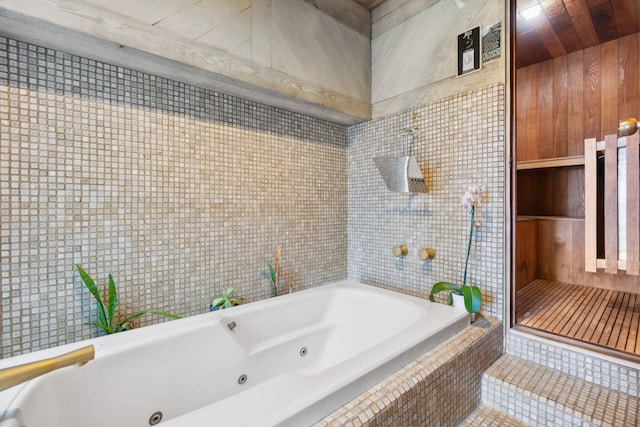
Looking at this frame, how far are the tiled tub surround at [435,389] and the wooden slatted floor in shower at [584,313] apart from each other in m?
0.36

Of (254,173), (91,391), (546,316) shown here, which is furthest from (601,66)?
(91,391)

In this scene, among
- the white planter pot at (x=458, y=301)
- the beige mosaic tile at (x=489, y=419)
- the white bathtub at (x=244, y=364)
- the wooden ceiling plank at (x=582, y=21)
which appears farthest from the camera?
the wooden ceiling plank at (x=582, y=21)

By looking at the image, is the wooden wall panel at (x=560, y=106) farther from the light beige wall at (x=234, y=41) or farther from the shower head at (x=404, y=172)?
the light beige wall at (x=234, y=41)

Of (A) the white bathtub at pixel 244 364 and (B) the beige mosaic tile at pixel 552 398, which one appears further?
(B) the beige mosaic tile at pixel 552 398

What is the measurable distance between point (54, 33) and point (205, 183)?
80 centimetres

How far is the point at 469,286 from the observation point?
1.49m

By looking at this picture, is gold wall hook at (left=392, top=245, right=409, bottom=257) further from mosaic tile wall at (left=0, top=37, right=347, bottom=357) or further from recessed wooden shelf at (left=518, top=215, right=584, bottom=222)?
recessed wooden shelf at (left=518, top=215, right=584, bottom=222)

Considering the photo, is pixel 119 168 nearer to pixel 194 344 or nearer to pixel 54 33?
pixel 54 33

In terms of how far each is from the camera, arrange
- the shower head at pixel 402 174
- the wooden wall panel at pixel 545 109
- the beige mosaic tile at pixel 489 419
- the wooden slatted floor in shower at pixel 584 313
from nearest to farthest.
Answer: the beige mosaic tile at pixel 489 419 < the wooden slatted floor in shower at pixel 584 313 < the shower head at pixel 402 174 < the wooden wall panel at pixel 545 109

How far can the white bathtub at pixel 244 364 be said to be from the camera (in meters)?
0.78

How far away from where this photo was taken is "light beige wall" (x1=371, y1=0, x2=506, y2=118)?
1.56m

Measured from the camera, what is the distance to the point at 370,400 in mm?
866

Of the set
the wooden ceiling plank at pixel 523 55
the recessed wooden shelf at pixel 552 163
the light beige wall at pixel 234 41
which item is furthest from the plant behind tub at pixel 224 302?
the wooden ceiling plank at pixel 523 55

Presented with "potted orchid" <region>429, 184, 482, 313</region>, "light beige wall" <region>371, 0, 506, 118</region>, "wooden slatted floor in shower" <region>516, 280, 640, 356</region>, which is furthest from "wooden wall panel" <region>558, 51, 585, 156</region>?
"potted orchid" <region>429, 184, 482, 313</region>
